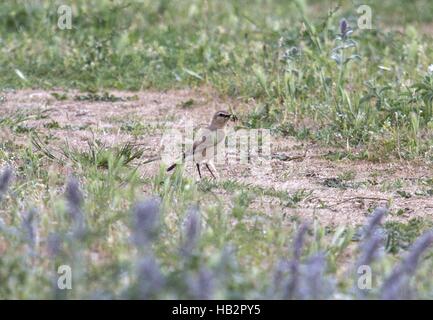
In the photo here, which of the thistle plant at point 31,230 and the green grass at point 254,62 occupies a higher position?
the green grass at point 254,62

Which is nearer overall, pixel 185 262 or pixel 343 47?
pixel 185 262

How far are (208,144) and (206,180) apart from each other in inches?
20.3

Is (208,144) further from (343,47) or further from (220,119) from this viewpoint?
(343,47)

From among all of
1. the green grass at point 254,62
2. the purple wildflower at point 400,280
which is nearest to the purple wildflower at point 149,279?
the purple wildflower at point 400,280

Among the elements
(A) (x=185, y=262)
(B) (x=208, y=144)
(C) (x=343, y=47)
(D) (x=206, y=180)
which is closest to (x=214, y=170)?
(B) (x=208, y=144)

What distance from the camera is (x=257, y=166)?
7730mm

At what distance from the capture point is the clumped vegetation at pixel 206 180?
4668mm

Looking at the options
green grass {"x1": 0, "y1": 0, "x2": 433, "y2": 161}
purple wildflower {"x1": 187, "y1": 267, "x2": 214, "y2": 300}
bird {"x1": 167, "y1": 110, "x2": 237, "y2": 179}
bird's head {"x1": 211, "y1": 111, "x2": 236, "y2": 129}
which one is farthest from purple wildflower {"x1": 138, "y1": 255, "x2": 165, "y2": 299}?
green grass {"x1": 0, "y1": 0, "x2": 433, "y2": 161}

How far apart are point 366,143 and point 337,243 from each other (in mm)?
2519

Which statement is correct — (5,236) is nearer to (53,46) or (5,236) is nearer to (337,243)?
(337,243)

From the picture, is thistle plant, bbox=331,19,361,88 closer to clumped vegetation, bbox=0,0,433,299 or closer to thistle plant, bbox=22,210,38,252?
clumped vegetation, bbox=0,0,433,299

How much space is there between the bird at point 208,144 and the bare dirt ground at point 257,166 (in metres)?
0.15

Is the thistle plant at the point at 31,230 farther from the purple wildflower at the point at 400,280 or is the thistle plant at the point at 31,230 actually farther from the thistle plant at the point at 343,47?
the thistle plant at the point at 343,47
